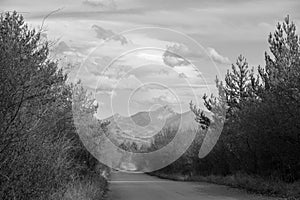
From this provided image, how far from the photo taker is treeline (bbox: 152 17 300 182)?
2755 centimetres

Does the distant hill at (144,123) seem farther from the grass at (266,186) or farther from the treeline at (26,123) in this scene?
the treeline at (26,123)

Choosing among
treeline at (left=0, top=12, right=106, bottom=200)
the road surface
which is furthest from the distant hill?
treeline at (left=0, top=12, right=106, bottom=200)

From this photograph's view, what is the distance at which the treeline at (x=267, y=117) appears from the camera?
27.5 m

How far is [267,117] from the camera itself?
2958 cm

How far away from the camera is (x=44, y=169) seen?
10438 mm

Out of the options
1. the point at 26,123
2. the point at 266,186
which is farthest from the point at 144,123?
the point at 26,123

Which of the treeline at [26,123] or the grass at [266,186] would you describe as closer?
the treeline at [26,123]

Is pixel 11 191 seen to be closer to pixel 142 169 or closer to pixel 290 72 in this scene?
pixel 290 72

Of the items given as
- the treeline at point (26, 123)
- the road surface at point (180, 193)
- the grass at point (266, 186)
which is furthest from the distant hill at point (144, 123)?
the treeline at point (26, 123)

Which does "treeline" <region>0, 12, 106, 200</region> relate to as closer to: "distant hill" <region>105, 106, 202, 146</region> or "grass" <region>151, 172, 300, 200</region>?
"grass" <region>151, 172, 300, 200</region>

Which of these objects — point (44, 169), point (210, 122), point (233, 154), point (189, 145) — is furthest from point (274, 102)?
point (189, 145)

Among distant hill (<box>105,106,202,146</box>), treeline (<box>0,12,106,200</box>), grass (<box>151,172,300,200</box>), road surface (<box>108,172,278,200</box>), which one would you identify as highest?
distant hill (<box>105,106,202,146</box>)

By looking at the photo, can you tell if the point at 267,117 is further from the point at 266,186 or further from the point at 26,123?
the point at 26,123

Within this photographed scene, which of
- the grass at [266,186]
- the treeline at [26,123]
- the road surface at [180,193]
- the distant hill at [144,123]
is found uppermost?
the distant hill at [144,123]
